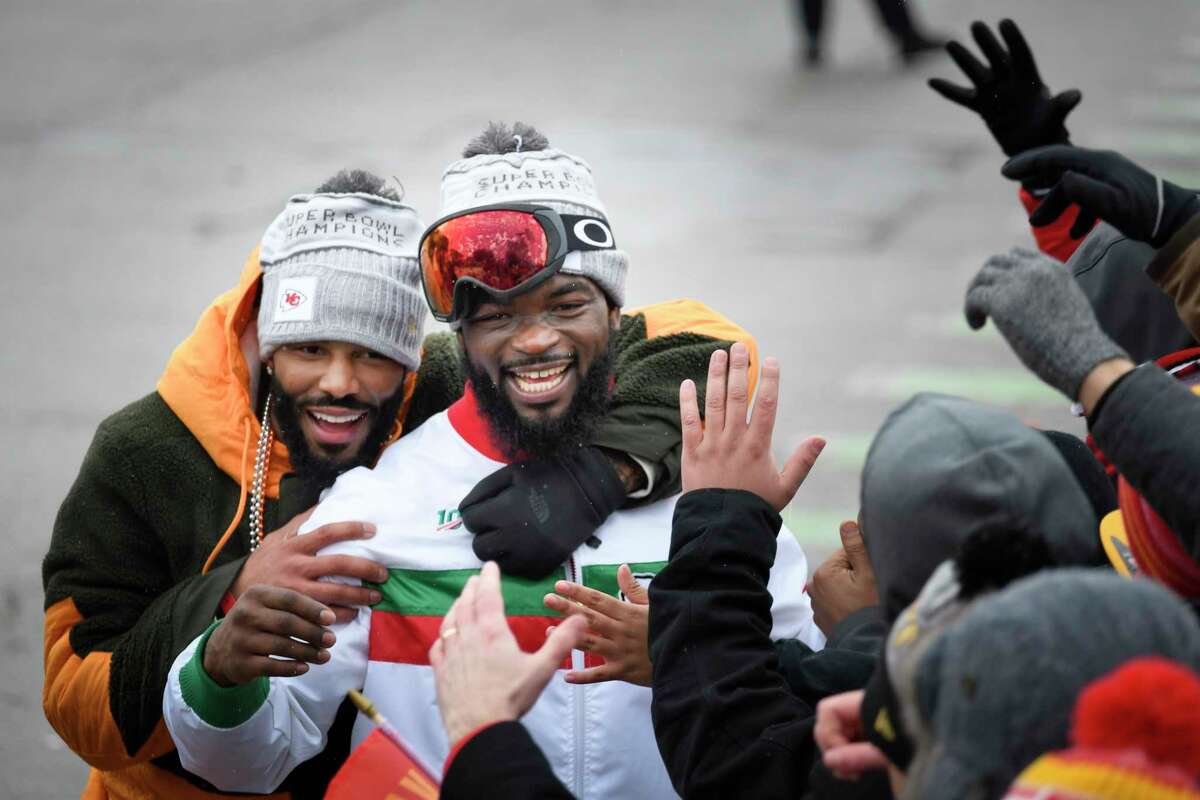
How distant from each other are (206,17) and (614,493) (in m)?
8.13

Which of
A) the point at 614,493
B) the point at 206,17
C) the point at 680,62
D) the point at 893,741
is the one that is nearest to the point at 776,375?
the point at 614,493

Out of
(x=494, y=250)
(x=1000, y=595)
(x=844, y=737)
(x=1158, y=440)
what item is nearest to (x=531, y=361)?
(x=494, y=250)

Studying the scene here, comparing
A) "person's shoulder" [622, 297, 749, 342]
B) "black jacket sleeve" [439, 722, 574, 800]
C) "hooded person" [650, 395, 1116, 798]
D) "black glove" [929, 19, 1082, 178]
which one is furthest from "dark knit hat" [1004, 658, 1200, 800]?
"black glove" [929, 19, 1082, 178]

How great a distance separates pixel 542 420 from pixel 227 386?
30.1 inches

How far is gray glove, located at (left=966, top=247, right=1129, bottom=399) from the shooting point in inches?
72.1

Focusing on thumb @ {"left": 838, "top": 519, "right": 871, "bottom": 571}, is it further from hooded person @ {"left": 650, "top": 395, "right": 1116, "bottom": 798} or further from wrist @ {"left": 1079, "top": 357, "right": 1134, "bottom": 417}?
wrist @ {"left": 1079, "top": 357, "right": 1134, "bottom": 417}

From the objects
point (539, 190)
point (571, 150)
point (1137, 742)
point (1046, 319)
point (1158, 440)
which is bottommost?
point (1137, 742)

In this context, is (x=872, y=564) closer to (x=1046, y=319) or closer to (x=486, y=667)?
(x=1046, y=319)

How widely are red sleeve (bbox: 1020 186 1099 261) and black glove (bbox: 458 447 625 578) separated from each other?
1285mm

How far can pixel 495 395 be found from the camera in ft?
9.93

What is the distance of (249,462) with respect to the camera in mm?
3070

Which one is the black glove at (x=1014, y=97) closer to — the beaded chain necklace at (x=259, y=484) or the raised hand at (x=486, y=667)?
the beaded chain necklace at (x=259, y=484)

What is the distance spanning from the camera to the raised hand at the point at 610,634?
2.51 m

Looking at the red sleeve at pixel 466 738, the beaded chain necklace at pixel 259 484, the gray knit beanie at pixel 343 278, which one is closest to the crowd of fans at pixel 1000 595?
the red sleeve at pixel 466 738
